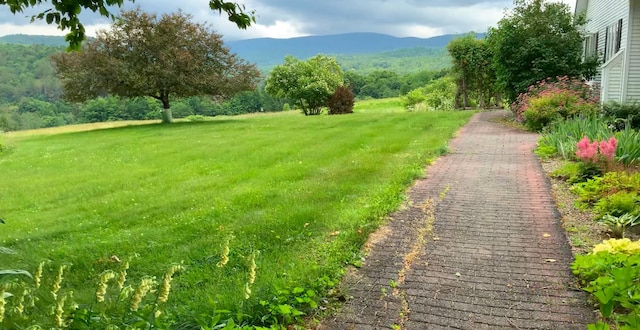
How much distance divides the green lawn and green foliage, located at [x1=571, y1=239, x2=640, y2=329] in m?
1.82

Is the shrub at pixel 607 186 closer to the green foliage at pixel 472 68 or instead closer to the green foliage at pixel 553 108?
the green foliage at pixel 553 108

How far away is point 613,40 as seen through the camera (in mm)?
14242

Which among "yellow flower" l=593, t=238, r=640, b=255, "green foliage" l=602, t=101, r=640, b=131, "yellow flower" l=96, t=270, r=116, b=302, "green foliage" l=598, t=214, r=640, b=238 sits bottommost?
"green foliage" l=598, t=214, r=640, b=238

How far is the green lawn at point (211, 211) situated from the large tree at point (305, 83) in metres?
21.8

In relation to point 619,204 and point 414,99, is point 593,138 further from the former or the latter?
point 414,99

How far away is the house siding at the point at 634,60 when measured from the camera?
1188 cm

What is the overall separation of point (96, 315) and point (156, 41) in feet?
69.5

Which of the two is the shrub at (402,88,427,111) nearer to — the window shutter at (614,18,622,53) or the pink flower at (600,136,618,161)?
the window shutter at (614,18,622,53)

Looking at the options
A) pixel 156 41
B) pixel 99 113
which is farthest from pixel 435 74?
pixel 156 41

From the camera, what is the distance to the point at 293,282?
132 inches

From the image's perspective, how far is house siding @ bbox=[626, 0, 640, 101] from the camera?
1188 centimetres

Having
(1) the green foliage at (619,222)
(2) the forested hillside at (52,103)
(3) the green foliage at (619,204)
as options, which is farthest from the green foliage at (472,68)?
(1) the green foliage at (619,222)

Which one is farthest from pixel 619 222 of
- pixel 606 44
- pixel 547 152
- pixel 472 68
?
pixel 472 68

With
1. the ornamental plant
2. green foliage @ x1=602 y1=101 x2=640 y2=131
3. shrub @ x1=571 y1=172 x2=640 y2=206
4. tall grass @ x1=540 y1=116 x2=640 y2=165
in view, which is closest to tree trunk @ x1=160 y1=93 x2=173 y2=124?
tall grass @ x1=540 y1=116 x2=640 y2=165
